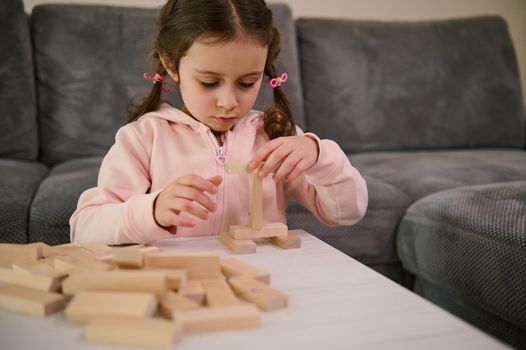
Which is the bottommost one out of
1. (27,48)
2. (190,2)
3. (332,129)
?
(332,129)

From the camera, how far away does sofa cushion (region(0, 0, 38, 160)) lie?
1882 mm

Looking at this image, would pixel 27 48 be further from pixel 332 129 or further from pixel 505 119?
pixel 505 119

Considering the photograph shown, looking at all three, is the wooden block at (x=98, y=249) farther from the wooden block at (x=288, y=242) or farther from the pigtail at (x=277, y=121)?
the pigtail at (x=277, y=121)

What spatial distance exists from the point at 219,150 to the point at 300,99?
109cm

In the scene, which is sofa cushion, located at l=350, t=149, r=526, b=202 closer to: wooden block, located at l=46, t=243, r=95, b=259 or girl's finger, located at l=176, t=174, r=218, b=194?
girl's finger, located at l=176, t=174, r=218, b=194

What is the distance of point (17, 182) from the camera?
1492 millimetres

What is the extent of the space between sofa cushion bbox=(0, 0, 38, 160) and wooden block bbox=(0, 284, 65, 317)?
1460 mm

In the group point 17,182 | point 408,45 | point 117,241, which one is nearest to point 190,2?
point 117,241

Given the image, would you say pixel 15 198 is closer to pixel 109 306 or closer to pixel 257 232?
pixel 257 232

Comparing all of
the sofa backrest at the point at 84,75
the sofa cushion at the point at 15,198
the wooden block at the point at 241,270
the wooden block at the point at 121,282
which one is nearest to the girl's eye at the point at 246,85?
the wooden block at the point at 241,270

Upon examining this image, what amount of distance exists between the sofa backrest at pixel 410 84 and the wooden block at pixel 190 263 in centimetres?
157

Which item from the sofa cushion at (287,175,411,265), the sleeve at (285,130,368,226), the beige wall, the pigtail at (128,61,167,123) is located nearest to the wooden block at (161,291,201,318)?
the sleeve at (285,130,368,226)

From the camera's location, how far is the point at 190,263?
661 mm

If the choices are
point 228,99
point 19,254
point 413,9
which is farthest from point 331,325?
point 413,9
